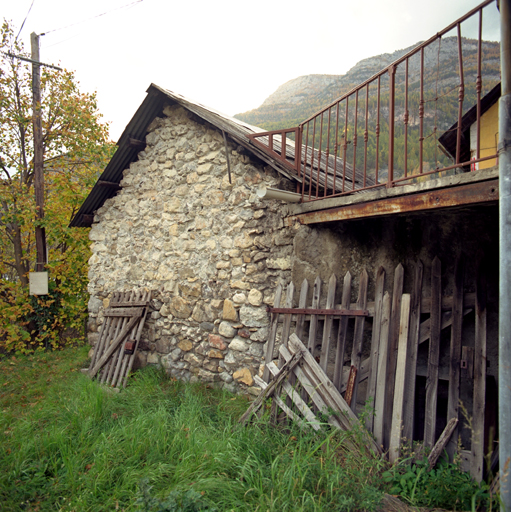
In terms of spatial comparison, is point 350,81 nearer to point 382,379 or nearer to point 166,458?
point 382,379

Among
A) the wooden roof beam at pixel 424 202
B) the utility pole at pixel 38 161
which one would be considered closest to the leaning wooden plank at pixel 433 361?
the wooden roof beam at pixel 424 202

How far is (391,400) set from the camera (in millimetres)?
2943

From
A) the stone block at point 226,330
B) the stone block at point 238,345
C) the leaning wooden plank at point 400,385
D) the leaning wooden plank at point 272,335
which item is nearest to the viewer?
the leaning wooden plank at point 400,385

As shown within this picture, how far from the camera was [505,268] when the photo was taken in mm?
1952

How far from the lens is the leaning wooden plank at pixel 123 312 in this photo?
5.32 metres

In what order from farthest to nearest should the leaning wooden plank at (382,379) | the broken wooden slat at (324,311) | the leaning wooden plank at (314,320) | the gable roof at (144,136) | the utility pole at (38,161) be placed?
the utility pole at (38,161) < the gable roof at (144,136) < the leaning wooden plank at (314,320) < the broken wooden slat at (324,311) < the leaning wooden plank at (382,379)

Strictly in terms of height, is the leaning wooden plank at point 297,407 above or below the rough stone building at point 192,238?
below

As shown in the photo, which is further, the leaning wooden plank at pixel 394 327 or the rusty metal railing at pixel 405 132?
the leaning wooden plank at pixel 394 327

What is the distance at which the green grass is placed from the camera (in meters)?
2.35

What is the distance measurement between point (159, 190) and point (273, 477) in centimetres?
418

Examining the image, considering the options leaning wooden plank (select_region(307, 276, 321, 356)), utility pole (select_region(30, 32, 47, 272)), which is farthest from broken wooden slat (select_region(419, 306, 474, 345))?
utility pole (select_region(30, 32, 47, 272))

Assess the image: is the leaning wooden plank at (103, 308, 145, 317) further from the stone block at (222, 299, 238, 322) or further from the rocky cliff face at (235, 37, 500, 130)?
the rocky cliff face at (235, 37, 500, 130)

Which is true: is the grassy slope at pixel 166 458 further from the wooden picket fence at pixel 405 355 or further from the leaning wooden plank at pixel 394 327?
the leaning wooden plank at pixel 394 327

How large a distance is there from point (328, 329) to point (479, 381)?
3.96 feet
